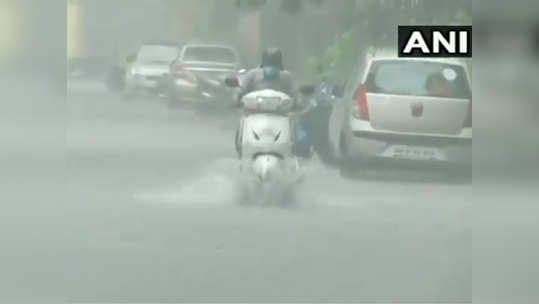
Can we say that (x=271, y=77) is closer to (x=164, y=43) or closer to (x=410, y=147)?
(x=164, y=43)

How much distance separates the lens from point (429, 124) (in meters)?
5.04

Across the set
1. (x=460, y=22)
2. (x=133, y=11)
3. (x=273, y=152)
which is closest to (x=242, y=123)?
(x=273, y=152)

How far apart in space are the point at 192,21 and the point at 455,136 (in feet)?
3.79

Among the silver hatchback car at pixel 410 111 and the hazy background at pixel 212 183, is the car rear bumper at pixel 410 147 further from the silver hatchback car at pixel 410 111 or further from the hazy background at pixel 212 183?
the hazy background at pixel 212 183

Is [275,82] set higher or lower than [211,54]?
lower

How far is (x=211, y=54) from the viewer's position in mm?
5113

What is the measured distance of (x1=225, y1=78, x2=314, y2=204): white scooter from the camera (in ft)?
16.7

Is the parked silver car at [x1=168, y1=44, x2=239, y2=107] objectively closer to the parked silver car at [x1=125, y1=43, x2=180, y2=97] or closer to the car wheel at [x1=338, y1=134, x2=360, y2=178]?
the parked silver car at [x1=125, y1=43, x2=180, y2=97]

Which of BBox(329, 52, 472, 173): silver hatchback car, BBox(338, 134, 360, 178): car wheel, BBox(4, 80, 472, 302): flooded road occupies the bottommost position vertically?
BBox(4, 80, 472, 302): flooded road

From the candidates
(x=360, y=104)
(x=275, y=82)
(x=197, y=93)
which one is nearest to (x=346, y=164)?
(x=360, y=104)

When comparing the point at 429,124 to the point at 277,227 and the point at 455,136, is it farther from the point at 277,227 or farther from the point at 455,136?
the point at 277,227

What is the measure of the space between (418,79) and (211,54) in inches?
33.2

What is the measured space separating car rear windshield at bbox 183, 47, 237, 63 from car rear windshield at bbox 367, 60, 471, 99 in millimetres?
569

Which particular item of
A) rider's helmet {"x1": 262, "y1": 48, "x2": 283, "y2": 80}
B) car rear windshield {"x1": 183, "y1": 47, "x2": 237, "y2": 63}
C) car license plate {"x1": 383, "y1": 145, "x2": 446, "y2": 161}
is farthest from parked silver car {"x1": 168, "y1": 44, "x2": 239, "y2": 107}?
car license plate {"x1": 383, "y1": 145, "x2": 446, "y2": 161}
